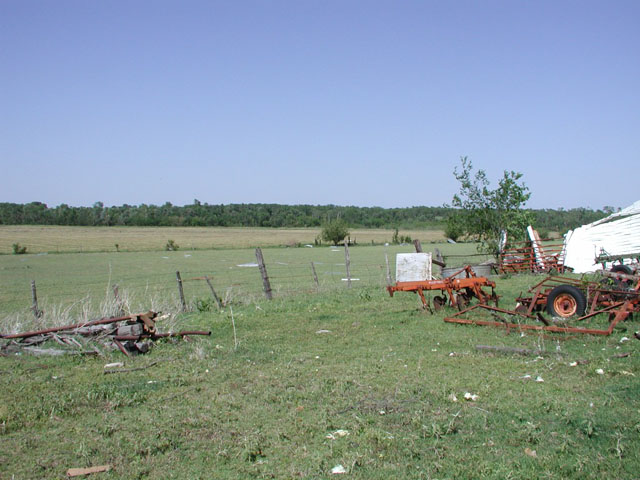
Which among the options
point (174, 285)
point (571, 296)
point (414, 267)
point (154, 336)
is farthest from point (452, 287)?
point (174, 285)

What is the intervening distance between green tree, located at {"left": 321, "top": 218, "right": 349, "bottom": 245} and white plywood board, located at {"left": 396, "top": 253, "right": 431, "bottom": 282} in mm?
71831

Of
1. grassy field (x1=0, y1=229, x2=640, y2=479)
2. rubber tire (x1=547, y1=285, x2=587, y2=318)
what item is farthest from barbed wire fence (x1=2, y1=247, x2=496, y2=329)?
rubber tire (x1=547, y1=285, x2=587, y2=318)

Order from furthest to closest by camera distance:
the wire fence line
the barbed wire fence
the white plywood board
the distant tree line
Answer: the distant tree line < the wire fence line < the white plywood board < the barbed wire fence

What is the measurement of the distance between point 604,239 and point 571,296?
49.5ft

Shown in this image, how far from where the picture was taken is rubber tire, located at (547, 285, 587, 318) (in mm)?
11320

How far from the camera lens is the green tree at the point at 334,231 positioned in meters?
87.3

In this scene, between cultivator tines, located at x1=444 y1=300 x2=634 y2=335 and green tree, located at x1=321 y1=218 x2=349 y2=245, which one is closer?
cultivator tines, located at x1=444 y1=300 x2=634 y2=335

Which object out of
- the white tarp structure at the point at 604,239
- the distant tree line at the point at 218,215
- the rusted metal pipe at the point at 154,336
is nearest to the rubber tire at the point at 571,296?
the rusted metal pipe at the point at 154,336

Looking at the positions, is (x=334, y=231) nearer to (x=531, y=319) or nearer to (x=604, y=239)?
(x=604, y=239)

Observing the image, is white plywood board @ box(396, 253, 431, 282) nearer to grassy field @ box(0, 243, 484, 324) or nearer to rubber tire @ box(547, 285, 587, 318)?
rubber tire @ box(547, 285, 587, 318)

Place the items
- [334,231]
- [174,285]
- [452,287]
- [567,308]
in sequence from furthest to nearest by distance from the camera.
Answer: [334,231] → [174,285] → [452,287] → [567,308]

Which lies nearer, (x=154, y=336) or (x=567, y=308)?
(x=154, y=336)

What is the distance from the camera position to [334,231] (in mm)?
87312

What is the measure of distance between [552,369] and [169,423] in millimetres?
5281
